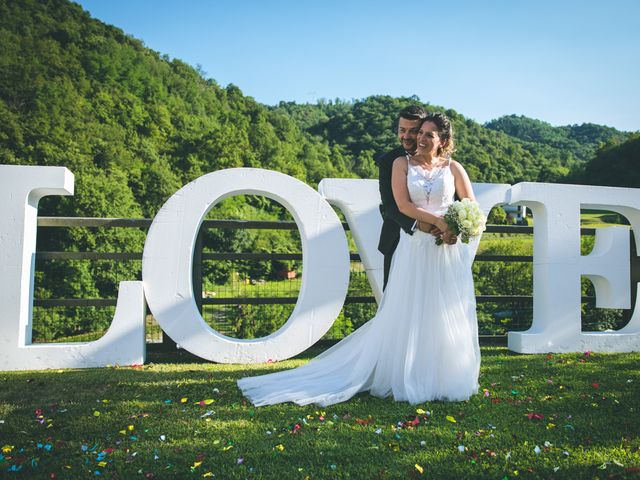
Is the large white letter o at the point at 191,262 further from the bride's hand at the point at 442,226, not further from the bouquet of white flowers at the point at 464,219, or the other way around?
the bouquet of white flowers at the point at 464,219

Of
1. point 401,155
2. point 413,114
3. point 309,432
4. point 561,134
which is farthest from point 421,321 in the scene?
point 561,134

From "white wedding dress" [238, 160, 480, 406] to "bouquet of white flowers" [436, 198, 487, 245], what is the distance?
20 cm

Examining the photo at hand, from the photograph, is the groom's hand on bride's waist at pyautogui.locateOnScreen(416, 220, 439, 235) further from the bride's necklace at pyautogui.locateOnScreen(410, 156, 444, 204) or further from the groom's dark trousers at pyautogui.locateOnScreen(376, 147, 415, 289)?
the bride's necklace at pyautogui.locateOnScreen(410, 156, 444, 204)

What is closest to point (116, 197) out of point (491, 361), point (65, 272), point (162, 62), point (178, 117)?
point (65, 272)

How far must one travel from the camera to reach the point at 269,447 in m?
2.78

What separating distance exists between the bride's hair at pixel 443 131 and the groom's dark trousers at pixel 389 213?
0.36 metres

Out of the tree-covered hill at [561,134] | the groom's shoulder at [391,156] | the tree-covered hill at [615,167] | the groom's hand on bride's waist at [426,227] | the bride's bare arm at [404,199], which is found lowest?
the groom's hand on bride's waist at [426,227]

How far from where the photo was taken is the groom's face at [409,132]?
13.5 feet

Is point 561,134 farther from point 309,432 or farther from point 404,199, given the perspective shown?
point 309,432

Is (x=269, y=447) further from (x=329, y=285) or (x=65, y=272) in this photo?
(x=65, y=272)

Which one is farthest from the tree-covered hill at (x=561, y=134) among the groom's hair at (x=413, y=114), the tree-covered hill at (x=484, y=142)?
the groom's hair at (x=413, y=114)

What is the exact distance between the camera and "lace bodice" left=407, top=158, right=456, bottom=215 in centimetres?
394

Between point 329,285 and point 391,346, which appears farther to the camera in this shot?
point 329,285

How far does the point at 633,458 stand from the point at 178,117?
4355cm
